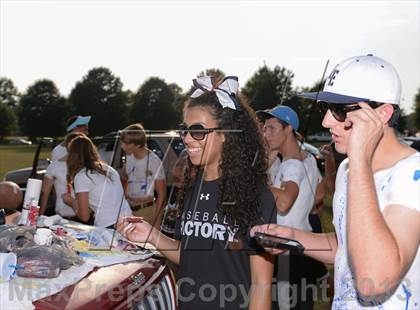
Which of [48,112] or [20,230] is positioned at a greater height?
[20,230]

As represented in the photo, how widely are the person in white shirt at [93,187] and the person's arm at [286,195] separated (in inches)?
63.4

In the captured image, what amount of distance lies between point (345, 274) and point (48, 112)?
276ft

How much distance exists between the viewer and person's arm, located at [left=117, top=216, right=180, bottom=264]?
264cm

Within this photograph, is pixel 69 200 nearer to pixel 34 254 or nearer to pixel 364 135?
pixel 34 254

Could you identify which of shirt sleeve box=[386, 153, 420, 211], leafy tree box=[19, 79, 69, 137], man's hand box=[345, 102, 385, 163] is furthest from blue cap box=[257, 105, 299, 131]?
leafy tree box=[19, 79, 69, 137]

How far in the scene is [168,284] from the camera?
312 cm

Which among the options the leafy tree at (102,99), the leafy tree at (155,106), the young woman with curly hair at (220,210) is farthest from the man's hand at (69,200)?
the leafy tree at (102,99)

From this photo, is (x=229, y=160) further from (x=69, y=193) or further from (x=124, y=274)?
(x=69, y=193)

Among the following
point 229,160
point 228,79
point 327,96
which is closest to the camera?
point 327,96

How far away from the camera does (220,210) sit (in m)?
2.46

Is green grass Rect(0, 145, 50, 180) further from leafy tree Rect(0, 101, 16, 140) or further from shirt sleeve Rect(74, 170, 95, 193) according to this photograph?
leafy tree Rect(0, 101, 16, 140)

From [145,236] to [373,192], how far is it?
144 cm

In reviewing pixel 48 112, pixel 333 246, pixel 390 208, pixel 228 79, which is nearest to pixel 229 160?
pixel 228 79

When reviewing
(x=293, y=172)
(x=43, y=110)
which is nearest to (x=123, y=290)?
(x=293, y=172)
